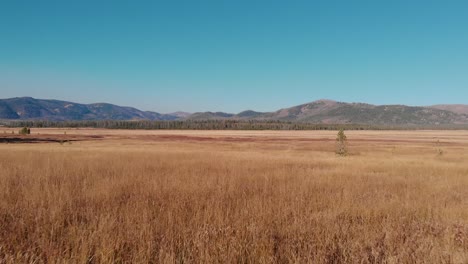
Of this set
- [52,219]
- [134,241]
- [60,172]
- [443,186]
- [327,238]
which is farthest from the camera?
[60,172]

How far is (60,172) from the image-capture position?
38.7 feet

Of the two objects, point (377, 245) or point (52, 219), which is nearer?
point (377, 245)

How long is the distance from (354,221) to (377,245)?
1.32 metres

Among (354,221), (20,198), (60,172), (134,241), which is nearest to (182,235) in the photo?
(134,241)

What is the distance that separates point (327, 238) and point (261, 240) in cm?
105

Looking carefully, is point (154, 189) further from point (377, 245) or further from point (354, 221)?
point (377, 245)

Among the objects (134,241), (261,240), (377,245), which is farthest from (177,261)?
(377,245)

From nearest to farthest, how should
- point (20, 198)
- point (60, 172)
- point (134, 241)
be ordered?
point (134, 241) < point (20, 198) < point (60, 172)

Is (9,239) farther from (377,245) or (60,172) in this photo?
(60,172)

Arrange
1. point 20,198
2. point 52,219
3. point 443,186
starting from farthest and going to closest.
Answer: point 443,186 → point 20,198 → point 52,219

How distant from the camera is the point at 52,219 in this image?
5316mm

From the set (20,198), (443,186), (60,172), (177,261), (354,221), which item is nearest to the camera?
(177,261)

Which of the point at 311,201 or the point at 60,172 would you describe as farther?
the point at 60,172

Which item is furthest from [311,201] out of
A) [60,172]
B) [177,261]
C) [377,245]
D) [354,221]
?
[60,172]
